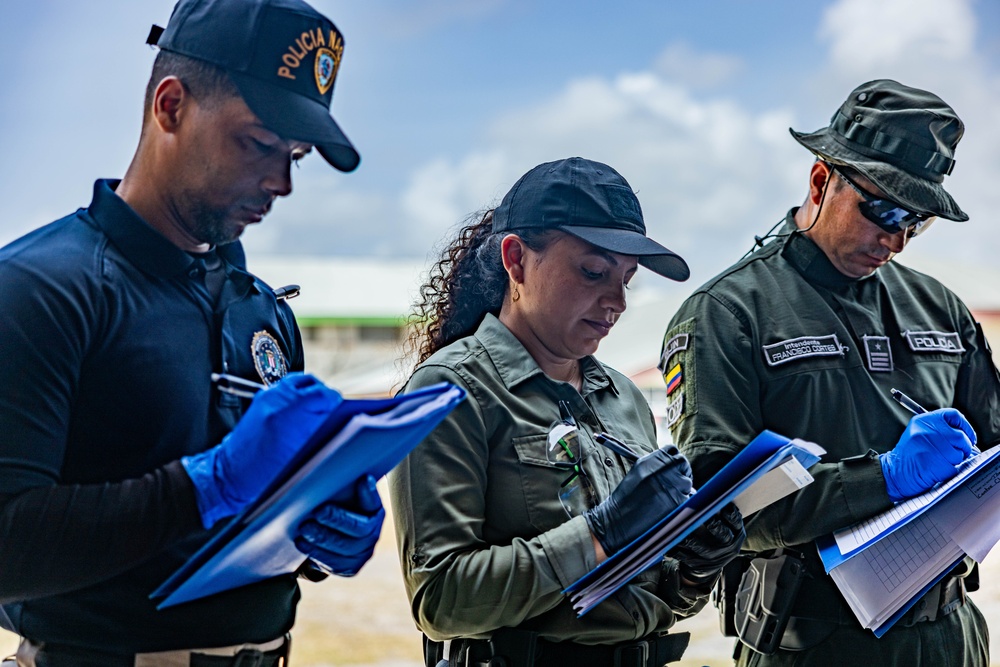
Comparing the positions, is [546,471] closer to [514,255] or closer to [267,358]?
[514,255]

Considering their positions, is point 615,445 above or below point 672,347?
below

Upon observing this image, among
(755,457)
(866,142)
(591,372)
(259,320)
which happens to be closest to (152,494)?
(259,320)

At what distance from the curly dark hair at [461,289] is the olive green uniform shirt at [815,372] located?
463 millimetres

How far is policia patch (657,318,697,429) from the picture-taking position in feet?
7.13

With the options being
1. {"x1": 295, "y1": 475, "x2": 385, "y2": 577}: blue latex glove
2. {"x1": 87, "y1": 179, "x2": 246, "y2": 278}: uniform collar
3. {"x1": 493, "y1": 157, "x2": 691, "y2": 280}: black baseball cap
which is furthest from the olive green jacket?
{"x1": 87, "y1": 179, "x2": 246, "y2": 278}: uniform collar

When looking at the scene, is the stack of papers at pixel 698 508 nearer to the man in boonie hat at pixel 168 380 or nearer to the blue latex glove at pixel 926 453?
the man in boonie hat at pixel 168 380

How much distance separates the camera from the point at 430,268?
221cm

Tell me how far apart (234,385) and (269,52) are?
44 centimetres

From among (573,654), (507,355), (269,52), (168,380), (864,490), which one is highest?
(269,52)

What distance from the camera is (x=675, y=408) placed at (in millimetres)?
2227

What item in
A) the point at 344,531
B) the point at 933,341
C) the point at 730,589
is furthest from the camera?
the point at 933,341

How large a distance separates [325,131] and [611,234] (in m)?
0.60

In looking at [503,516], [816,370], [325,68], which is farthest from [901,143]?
[325,68]

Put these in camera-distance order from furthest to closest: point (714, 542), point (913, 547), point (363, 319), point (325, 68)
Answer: point (363, 319) < point (913, 547) < point (714, 542) < point (325, 68)
